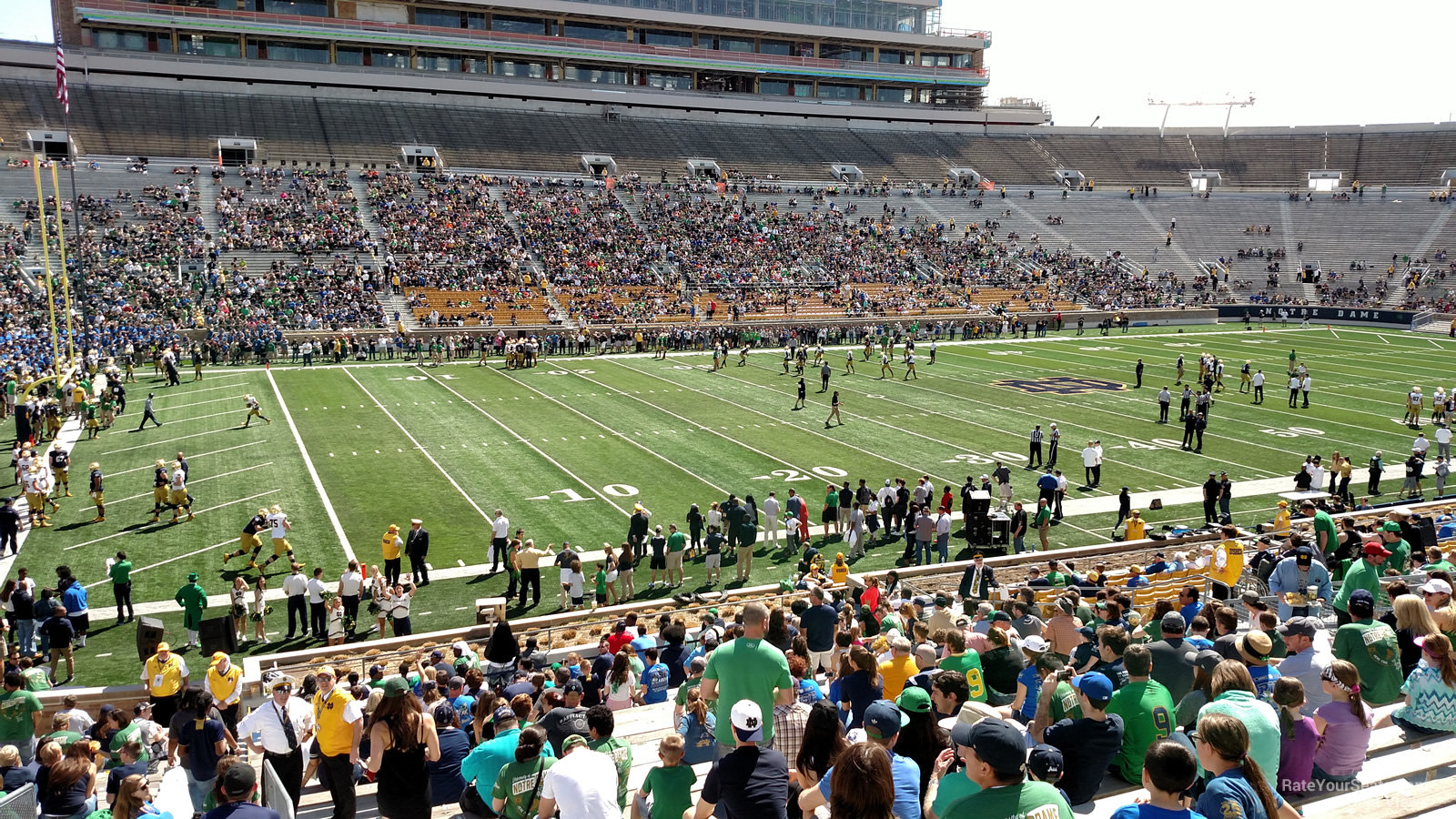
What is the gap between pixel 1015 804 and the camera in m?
4.56

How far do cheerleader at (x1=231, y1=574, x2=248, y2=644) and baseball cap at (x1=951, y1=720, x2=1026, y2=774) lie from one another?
1355 cm

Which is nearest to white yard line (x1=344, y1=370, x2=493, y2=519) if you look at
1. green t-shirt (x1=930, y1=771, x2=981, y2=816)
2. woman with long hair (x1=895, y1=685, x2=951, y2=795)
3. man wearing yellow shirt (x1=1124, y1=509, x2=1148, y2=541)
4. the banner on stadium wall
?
man wearing yellow shirt (x1=1124, y1=509, x2=1148, y2=541)

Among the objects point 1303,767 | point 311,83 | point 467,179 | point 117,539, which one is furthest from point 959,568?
point 311,83

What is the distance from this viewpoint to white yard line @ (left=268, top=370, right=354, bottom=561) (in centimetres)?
1989

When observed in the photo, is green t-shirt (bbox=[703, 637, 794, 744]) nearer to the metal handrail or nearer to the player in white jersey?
the player in white jersey

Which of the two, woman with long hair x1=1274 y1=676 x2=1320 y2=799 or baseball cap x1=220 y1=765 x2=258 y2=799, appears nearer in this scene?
baseball cap x1=220 y1=765 x2=258 y2=799

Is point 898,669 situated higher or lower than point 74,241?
lower

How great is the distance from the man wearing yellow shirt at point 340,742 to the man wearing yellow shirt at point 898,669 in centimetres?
376

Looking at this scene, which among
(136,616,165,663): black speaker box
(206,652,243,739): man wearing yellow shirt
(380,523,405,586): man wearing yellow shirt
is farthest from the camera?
(380,523,405,586): man wearing yellow shirt

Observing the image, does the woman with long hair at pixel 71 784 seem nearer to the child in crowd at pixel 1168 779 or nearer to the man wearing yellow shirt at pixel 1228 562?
the child in crowd at pixel 1168 779

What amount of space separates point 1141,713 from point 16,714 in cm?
912

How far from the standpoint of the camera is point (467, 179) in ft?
210

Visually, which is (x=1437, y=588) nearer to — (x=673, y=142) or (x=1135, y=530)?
(x=1135, y=530)

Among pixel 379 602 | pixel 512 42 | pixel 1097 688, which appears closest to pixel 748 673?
pixel 1097 688
